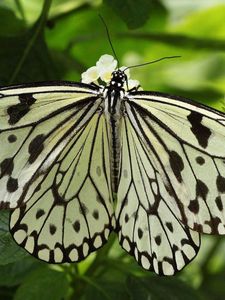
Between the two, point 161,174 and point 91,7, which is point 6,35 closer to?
point 91,7

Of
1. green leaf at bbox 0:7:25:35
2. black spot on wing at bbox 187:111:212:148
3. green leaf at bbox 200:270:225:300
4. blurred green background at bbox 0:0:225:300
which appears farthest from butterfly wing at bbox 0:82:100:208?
green leaf at bbox 200:270:225:300

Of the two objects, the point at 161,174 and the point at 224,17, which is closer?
the point at 161,174

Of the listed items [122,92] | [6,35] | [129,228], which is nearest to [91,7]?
[6,35]

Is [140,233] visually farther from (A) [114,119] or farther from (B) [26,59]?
(B) [26,59]

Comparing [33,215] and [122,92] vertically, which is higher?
[122,92]

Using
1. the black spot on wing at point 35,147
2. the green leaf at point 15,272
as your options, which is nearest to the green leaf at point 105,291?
the green leaf at point 15,272

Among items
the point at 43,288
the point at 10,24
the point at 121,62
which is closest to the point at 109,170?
the point at 43,288
